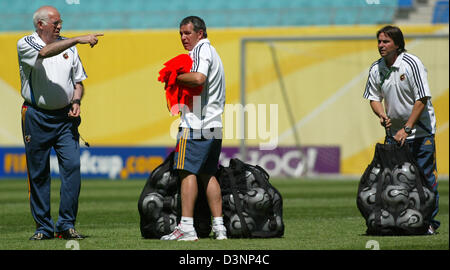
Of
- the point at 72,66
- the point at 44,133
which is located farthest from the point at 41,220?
the point at 72,66

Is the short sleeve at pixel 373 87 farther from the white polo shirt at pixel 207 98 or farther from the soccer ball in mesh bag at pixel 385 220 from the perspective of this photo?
the white polo shirt at pixel 207 98

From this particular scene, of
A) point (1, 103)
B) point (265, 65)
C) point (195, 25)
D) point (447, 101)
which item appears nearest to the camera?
point (195, 25)

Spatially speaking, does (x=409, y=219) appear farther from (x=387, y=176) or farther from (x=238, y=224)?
(x=238, y=224)

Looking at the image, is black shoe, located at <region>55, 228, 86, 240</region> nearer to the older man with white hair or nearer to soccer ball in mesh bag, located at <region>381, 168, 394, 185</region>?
the older man with white hair

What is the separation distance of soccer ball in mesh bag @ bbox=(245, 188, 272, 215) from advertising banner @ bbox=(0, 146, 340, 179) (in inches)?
452

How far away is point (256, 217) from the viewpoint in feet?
23.8

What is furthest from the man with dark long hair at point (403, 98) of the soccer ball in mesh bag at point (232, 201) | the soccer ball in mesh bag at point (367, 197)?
the soccer ball in mesh bag at point (232, 201)

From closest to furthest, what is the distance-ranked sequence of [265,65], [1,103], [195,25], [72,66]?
1. [195,25]
2. [72,66]
3. [265,65]
4. [1,103]

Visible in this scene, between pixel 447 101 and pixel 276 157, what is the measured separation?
3.97m

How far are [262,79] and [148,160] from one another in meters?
3.30

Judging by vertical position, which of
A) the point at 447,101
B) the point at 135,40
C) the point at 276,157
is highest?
the point at 135,40

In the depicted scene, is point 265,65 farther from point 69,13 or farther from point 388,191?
point 388,191

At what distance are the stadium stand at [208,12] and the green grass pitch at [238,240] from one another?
662 centimetres

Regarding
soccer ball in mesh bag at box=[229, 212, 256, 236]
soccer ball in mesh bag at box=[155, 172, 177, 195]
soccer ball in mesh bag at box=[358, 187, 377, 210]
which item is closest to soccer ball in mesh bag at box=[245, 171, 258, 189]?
soccer ball in mesh bag at box=[229, 212, 256, 236]
